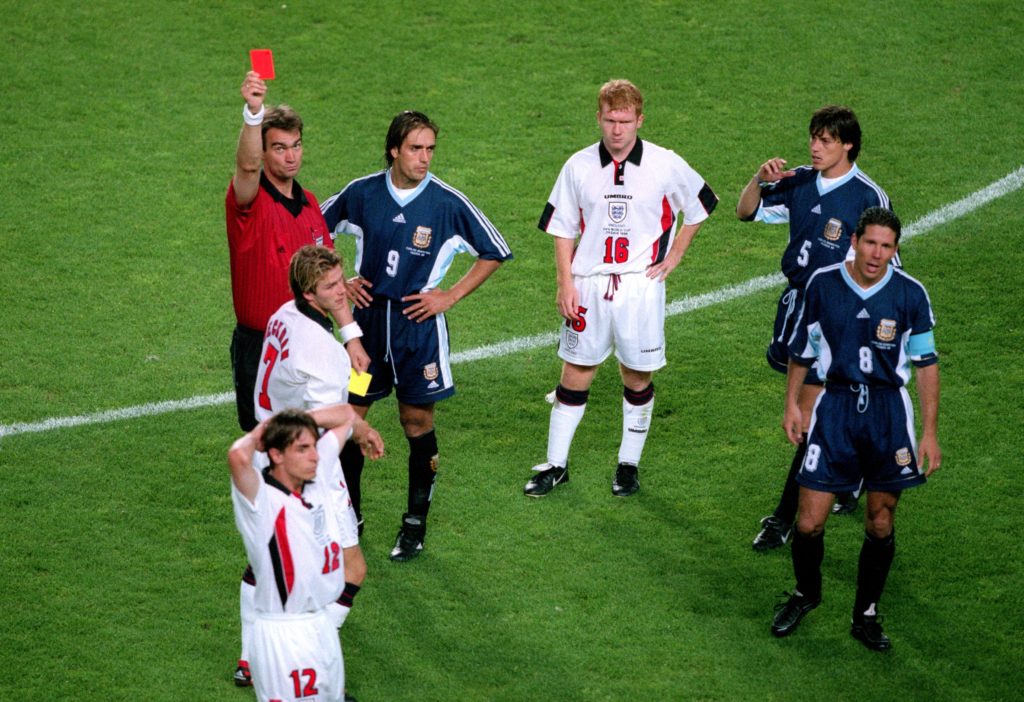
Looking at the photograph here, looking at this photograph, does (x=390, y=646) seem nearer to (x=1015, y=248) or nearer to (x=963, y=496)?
(x=963, y=496)

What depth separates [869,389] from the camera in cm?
609

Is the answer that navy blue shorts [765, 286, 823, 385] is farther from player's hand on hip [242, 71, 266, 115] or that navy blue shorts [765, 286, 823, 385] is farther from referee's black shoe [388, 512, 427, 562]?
player's hand on hip [242, 71, 266, 115]

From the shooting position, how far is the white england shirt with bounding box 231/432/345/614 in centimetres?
496

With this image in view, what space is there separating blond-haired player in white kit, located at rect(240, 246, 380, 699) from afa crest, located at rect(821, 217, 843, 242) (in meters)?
2.59

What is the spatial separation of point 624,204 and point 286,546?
3153 millimetres

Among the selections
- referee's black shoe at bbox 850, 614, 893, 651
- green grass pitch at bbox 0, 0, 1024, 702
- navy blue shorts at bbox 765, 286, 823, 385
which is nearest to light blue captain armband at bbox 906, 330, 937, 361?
navy blue shorts at bbox 765, 286, 823, 385

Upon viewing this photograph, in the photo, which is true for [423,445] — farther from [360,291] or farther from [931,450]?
[931,450]

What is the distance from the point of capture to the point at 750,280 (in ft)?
33.3

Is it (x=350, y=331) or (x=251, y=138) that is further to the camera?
(x=350, y=331)

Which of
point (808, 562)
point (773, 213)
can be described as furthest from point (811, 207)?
point (808, 562)

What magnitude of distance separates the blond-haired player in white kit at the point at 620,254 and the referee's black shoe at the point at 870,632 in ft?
5.49

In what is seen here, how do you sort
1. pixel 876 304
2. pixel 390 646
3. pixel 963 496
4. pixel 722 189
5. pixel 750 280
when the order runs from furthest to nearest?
1. pixel 722 189
2. pixel 750 280
3. pixel 963 496
4. pixel 390 646
5. pixel 876 304

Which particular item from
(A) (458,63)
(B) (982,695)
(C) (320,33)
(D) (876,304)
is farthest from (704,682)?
(C) (320,33)

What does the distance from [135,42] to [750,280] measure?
6725 mm
